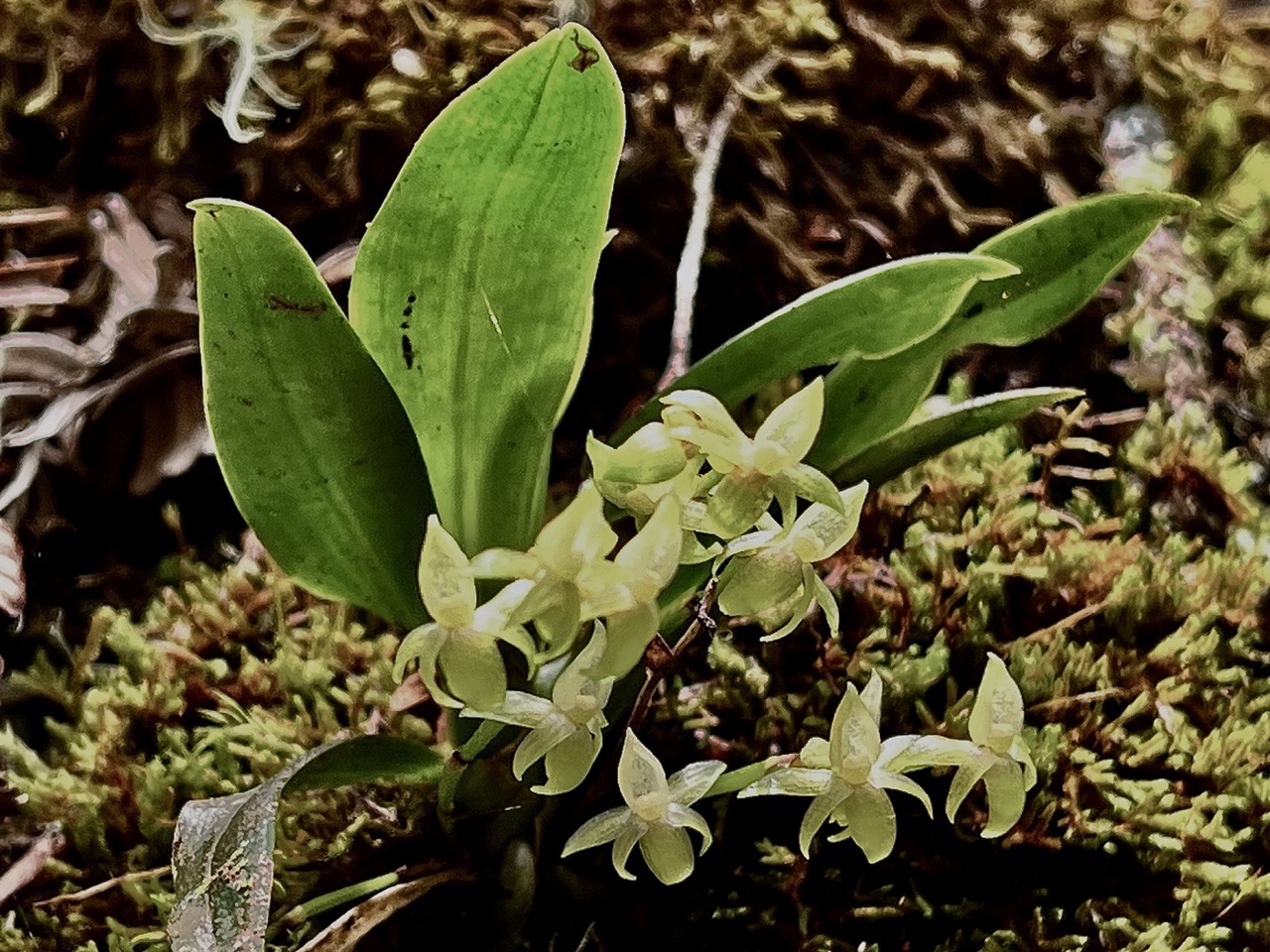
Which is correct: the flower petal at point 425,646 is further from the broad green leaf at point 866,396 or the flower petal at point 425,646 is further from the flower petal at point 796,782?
the broad green leaf at point 866,396

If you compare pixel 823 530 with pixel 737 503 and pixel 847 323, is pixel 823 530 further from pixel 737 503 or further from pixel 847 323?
pixel 847 323

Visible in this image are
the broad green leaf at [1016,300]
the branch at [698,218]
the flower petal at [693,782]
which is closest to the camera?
the flower petal at [693,782]

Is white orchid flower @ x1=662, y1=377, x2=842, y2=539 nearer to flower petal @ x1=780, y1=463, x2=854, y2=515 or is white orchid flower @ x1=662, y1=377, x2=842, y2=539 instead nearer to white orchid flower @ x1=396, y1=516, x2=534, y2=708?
flower petal @ x1=780, y1=463, x2=854, y2=515

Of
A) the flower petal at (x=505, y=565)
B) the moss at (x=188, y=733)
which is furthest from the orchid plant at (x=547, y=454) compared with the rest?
the moss at (x=188, y=733)

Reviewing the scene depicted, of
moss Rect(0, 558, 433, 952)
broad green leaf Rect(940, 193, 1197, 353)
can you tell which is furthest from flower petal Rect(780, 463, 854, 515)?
moss Rect(0, 558, 433, 952)

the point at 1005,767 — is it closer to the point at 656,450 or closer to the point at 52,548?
the point at 656,450

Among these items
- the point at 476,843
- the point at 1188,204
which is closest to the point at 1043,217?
the point at 1188,204
